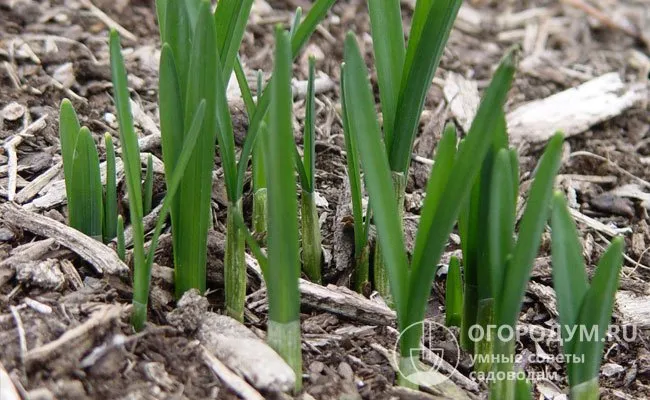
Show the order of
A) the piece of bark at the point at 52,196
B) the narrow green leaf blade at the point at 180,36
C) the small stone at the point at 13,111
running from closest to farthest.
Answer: the narrow green leaf blade at the point at 180,36
the piece of bark at the point at 52,196
the small stone at the point at 13,111

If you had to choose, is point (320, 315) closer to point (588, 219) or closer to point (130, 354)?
point (130, 354)

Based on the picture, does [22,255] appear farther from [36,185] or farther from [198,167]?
[198,167]

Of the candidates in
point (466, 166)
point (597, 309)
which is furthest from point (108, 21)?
point (597, 309)

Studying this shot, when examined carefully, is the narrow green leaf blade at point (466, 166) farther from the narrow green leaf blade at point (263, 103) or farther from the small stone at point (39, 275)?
the small stone at point (39, 275)

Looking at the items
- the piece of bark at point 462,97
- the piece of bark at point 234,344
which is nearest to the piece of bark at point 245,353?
the piece of bark at point 234,344

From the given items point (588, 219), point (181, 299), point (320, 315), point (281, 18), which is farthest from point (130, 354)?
point (281, 18)

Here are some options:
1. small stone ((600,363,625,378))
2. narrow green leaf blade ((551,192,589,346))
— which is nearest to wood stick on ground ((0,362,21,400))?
narrow green leaf blade ((551,192,589,346))
